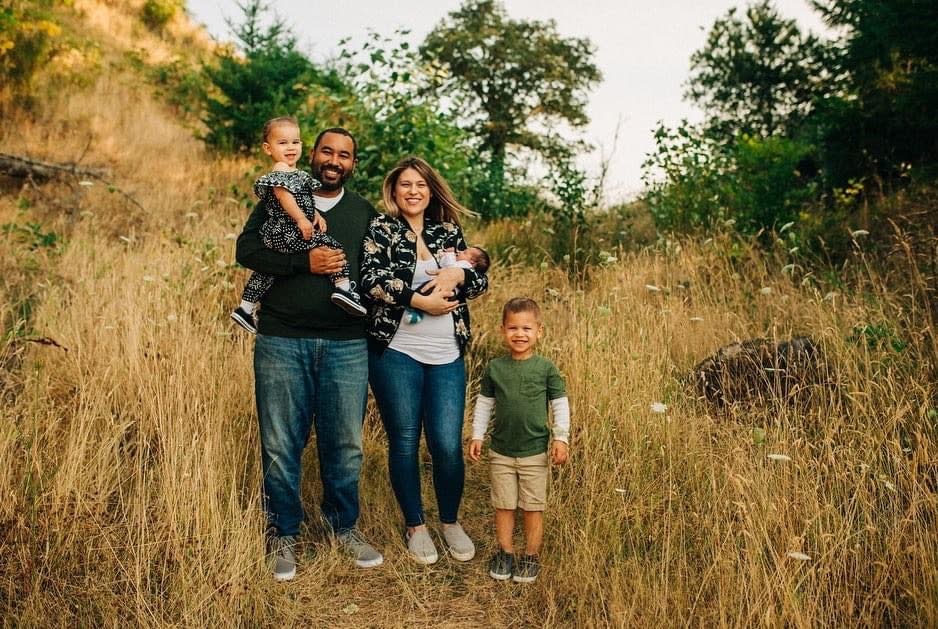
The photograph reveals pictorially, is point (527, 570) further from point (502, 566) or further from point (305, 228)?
point (305, 228)

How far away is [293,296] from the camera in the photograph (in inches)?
125

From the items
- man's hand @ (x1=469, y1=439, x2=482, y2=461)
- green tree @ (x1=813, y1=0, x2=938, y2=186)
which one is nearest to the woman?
man's hand @ (x1=469, y1=439, x2=482, y2=461)

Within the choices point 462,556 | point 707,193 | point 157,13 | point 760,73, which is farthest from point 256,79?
point 760,73

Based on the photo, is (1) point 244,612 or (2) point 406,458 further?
(2) point 406,458

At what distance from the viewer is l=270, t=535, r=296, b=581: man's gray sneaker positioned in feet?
10.6

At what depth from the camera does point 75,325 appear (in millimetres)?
4555

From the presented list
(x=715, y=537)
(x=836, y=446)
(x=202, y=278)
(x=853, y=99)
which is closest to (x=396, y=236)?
(x=715, y=537)

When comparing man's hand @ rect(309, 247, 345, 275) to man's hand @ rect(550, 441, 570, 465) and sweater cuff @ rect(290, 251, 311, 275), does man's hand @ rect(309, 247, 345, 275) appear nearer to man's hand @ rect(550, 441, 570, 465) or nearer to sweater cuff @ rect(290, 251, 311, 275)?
sweater cuff @ rect(290, 251, 311, 275)

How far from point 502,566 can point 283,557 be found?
1008 millimetres

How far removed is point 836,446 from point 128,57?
17049 mm

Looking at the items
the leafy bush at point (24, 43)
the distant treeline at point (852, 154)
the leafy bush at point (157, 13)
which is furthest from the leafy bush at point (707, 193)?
the leafy bush at point (157, 13)

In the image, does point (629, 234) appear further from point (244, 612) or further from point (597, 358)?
point (244, 612)

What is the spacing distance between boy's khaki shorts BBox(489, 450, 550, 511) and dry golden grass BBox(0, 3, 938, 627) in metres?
0.30

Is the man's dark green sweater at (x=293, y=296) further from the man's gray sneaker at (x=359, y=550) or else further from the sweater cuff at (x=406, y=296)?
the man's gray sneaker at (x=359, y=550)
